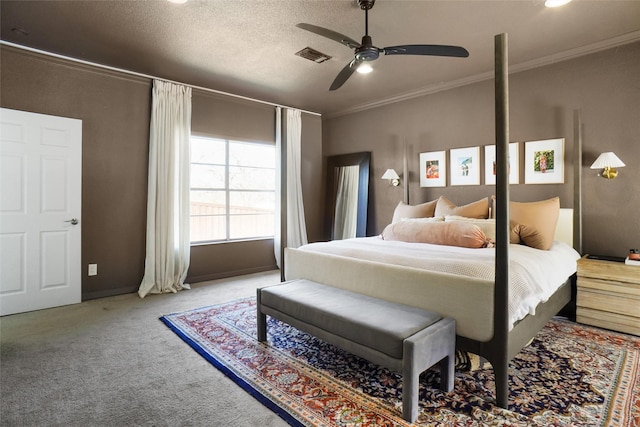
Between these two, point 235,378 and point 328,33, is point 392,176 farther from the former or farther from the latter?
point 235,378

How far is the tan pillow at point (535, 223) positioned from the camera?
300 centimetres

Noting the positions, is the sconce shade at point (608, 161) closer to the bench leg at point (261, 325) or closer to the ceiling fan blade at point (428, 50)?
the ceiling fan blade at point (428, 50)

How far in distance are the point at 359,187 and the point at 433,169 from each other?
1.28 meters

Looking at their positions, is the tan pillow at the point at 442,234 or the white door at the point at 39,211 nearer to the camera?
the tan pillow at the point at 442,234

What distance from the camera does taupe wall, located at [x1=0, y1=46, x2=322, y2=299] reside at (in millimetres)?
3420

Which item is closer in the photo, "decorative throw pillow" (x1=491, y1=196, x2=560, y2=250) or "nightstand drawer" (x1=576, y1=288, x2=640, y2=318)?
"nightstand drawer" (x1=576, y1=288, x2=640, y2=318)

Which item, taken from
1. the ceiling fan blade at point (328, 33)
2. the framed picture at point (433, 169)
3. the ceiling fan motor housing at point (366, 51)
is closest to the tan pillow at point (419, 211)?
the framed picture at point (433, 169)

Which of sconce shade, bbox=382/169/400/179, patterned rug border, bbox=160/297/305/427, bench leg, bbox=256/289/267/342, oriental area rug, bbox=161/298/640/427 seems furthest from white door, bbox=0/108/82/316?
sconce shade, bbox=382/169/400/179

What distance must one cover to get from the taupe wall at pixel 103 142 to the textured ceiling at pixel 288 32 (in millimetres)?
241

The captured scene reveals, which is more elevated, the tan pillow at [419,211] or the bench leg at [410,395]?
the tan pillow at [419,211]

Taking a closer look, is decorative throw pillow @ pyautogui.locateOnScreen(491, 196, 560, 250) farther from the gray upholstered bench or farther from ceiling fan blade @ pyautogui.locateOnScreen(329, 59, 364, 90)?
ceiling fan blade @ pyautogui.locateOnScreen(329, 59, 364, 90)

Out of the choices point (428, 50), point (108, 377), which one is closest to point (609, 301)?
point (428, 50)

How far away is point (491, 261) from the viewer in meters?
2.25

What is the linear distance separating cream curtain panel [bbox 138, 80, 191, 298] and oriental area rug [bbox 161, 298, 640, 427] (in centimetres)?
153
